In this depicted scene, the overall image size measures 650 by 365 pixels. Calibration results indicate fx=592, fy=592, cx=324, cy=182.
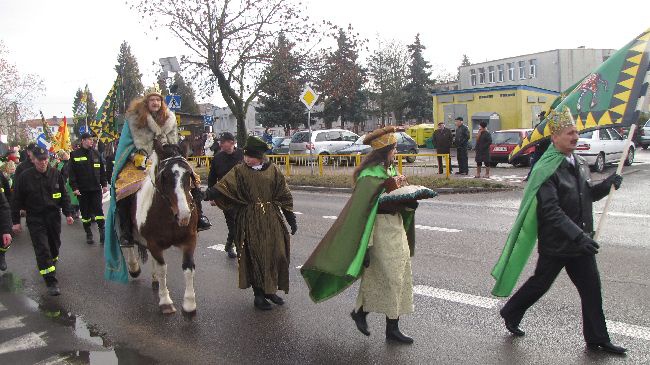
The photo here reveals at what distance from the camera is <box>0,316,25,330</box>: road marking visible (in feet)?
20.8

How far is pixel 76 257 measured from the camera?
9.83 metres

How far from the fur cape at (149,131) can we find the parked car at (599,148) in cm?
1539

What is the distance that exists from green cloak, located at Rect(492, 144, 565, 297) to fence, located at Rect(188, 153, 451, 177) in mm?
13655

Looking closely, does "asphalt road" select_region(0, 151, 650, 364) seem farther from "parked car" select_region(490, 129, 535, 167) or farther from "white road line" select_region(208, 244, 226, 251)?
"parked car" select_region(490, 129, 535, 167)

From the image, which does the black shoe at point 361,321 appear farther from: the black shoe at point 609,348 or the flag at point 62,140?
the flag at point 62,140

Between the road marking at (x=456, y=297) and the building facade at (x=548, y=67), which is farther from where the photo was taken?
the building facade at (x=548, y=67)

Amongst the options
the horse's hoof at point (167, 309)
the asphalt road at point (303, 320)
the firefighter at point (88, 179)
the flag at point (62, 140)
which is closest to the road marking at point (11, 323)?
the asphalt road at point (303, 320)

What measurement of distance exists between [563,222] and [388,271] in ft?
4.71

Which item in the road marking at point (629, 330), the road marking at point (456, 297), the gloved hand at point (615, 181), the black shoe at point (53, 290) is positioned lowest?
the road marking at point (629, 330)

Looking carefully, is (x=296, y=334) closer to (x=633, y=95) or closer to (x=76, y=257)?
(x=633, y=95)

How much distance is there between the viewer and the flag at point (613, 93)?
5219mm

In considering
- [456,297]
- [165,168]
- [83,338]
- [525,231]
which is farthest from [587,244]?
[83,338]

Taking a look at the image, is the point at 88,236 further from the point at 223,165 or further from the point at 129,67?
the point at 129,67

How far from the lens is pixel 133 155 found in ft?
23.9
